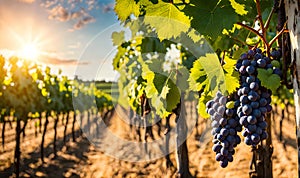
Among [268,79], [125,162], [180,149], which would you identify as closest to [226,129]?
[268,79]

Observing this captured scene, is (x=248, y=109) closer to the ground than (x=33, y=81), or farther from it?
closer to the ground

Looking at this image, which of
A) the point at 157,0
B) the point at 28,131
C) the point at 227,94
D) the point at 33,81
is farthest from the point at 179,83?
the point at 28,131

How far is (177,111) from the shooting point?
580 centimetres

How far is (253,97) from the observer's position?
5.69 ft

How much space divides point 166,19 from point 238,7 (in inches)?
13.0

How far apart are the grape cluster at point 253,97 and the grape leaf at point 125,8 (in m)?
0.57

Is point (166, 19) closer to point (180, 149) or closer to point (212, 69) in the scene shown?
point (212, 69)

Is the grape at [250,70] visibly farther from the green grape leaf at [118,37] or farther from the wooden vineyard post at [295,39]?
the green grape leaf at [118,37]

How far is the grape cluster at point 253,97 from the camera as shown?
1.74 m

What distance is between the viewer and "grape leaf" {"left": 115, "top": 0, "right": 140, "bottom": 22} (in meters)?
1.80

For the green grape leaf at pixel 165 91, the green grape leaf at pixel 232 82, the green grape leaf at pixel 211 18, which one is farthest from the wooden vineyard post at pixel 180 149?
the green grape leaf at pixel 211 18

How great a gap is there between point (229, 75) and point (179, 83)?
171 centimetres

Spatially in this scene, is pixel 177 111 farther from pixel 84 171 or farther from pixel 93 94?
pixel 93 94

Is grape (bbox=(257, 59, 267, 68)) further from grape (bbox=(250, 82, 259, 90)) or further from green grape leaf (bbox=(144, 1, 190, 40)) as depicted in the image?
green grape leaf (bbox=(144, 1, 190, 40))
